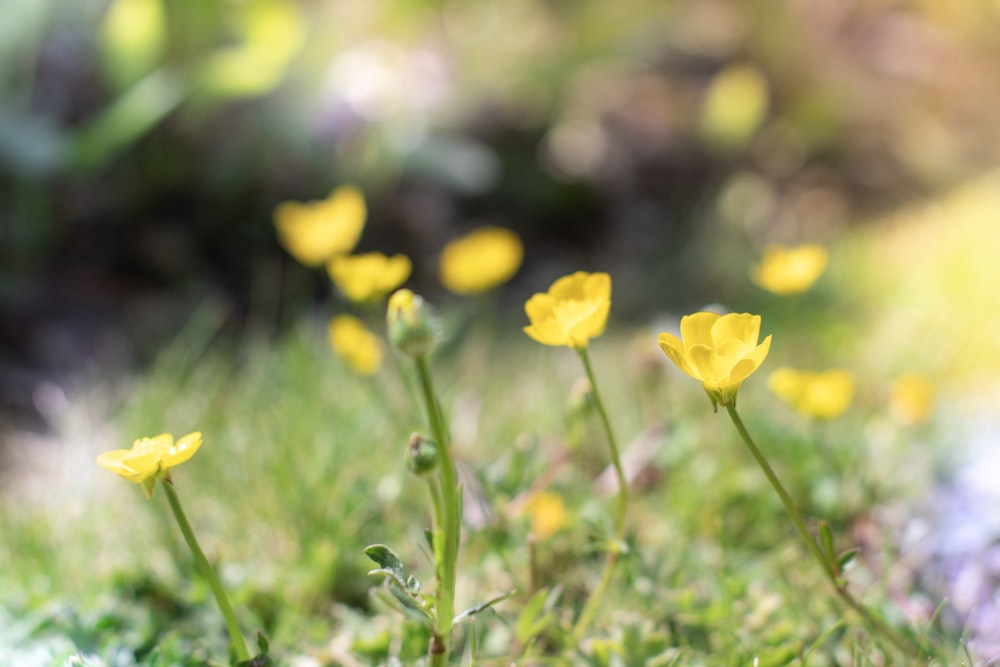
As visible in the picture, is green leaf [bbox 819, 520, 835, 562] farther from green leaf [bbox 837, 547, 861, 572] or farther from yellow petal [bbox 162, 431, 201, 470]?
yellow petal [bbox 162, 431, 201, 470]

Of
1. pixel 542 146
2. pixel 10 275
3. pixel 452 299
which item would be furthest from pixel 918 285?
pixel 10 275

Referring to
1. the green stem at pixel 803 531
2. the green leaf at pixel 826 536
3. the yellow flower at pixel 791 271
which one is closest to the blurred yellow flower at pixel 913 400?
the yellow flower at pixel 791 271

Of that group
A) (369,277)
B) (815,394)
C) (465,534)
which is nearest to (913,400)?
(815,394)

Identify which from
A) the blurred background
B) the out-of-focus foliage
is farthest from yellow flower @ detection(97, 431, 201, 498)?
the out-of-focus foliage

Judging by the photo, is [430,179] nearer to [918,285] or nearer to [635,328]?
[635,328]

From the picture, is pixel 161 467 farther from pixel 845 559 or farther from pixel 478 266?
pixel 478 266

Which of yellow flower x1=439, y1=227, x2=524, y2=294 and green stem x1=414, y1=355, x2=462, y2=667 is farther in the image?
yellow flower x1=439, y1=227, x2=524, y2=294
